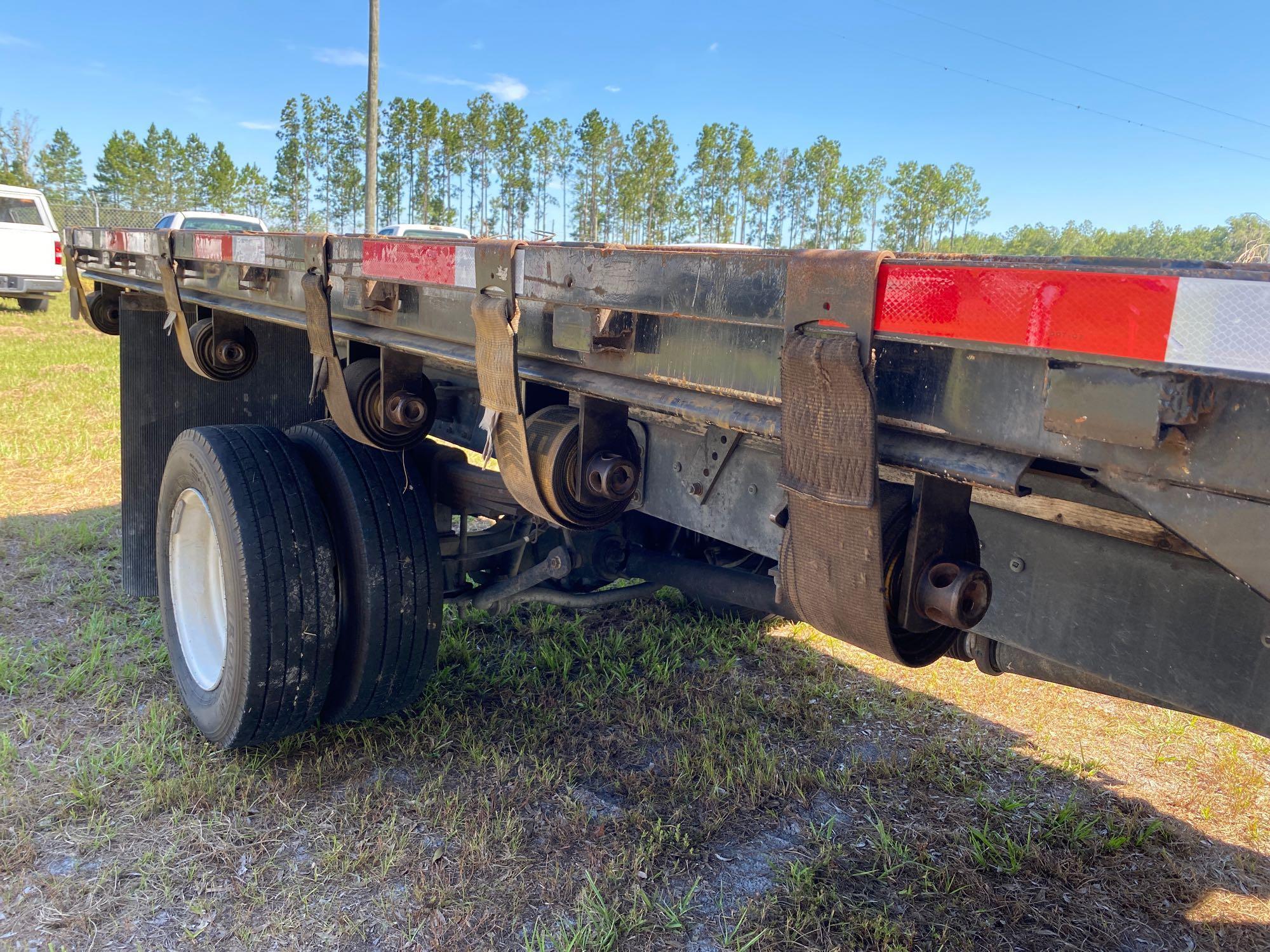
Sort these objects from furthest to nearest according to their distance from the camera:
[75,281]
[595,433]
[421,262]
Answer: [75,281] → [421,262] → [595,433]

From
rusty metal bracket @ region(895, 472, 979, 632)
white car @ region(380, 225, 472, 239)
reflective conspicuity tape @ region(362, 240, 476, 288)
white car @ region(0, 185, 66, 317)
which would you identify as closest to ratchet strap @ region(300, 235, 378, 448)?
reflective conspicuity tape @ region(362, 240, 476, 288)

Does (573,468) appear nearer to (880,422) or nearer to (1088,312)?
(880,422)

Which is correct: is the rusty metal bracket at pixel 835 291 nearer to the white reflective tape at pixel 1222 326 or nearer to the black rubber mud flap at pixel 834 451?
the black rubber mud flap at pixel 834 451

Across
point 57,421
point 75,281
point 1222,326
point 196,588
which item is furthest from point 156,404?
point 57,421

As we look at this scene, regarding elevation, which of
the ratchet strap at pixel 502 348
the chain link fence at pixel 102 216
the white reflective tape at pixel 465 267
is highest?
the chain link fence at pixel 102 216

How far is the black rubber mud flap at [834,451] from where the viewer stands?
4.39 ft

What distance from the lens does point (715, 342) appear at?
1627 millimetres

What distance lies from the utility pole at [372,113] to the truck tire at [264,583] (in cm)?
1443

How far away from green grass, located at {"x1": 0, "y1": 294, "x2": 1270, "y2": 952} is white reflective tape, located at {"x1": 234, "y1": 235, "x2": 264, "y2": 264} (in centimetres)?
143

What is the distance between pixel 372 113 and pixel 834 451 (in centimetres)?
1704

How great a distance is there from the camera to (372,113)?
54.6 feet

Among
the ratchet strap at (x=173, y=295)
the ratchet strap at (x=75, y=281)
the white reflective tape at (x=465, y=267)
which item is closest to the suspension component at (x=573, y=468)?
the white reflective tape at (x=465, y=267)

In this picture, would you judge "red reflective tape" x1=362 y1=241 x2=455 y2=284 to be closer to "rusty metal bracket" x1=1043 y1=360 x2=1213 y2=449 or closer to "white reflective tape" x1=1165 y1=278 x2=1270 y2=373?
"rusty metal bracket" x1=1043 y1=360 x2=1213 y2=449

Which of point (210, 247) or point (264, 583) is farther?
point (210, 247)
